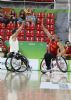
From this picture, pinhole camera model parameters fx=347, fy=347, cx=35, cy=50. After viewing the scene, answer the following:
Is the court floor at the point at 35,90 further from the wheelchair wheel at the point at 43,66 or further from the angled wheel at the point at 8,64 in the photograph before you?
the angled wheel at the point at 8,64

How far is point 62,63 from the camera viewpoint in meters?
14.1

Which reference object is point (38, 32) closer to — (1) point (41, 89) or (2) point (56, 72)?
(2) point (56, 72)

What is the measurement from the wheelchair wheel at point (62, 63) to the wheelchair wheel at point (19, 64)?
1370 millimetres

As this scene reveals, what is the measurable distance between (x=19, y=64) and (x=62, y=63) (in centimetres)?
177

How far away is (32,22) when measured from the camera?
18.7 m

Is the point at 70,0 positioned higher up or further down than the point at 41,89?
higher up

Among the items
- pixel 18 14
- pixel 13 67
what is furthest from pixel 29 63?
pixel 18 14

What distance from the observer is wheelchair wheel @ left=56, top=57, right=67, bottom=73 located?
13.9m

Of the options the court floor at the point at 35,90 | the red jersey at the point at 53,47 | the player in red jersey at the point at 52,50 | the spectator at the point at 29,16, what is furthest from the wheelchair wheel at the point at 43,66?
the spectator at the point at 29,16

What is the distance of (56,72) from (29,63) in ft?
4.94

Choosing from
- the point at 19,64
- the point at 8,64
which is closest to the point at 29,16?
the point at 8,64

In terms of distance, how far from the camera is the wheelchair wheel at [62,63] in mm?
13931

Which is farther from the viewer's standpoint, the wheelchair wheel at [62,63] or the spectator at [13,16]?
the spectator at [13,16]

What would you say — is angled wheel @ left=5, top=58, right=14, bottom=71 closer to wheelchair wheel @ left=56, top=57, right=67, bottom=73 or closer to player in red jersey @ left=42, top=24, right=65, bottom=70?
player in red jersey @ left=42, top=24, right=65, bottom=70
